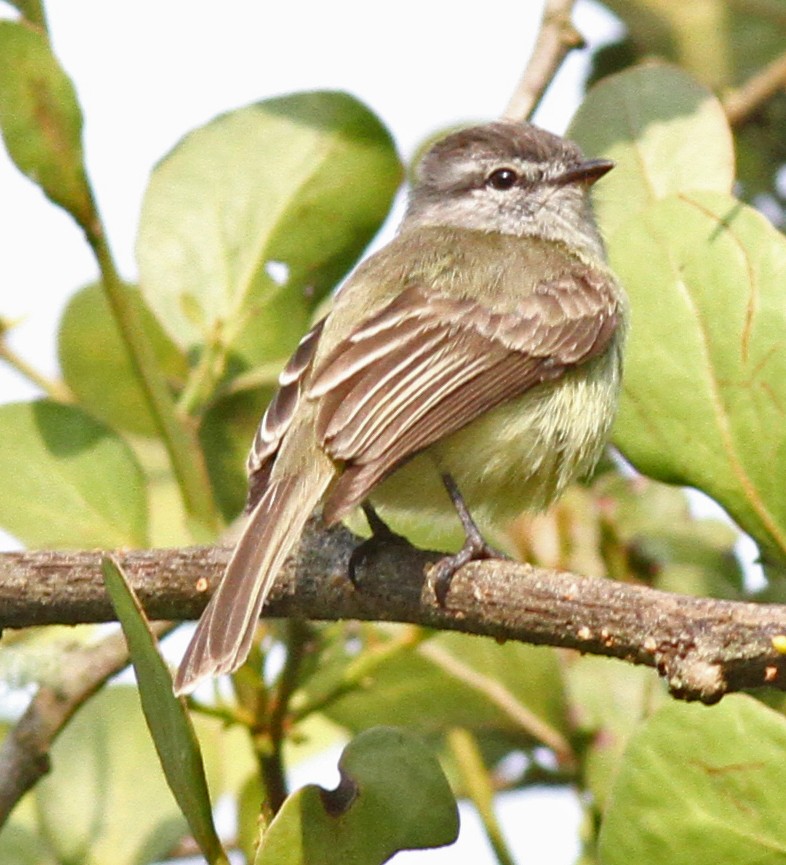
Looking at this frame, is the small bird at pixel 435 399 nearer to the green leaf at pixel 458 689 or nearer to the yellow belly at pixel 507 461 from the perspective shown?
the yellow belly at pixel 507 461

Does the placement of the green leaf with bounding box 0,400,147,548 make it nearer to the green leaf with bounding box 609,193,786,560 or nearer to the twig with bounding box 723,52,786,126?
the green leaf with bounding box 609,193,786,560

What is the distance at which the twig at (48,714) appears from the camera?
2.74 meters

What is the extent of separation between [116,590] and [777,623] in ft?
3.10

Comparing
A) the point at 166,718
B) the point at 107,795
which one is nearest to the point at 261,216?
the point at 107,795

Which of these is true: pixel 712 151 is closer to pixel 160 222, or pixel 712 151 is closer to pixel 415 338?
pixel 415 338

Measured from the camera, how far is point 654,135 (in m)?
3.18

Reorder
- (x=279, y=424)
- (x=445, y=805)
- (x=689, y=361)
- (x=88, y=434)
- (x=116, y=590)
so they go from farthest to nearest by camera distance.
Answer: (x=279, y=424) < (x=88, y=434) < (x=689, y=361) < (x=445, y=805) < (x=116, y=590)

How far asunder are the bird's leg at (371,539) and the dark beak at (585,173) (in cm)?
120

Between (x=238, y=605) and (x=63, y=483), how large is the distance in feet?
2.12

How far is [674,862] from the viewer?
219 cm

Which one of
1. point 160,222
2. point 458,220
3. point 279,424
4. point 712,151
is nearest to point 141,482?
point 279,424

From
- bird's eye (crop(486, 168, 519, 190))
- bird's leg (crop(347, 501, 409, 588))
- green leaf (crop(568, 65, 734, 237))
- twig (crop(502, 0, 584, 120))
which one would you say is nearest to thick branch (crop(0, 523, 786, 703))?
bird's leg (crop(347, 501, 409, 588))

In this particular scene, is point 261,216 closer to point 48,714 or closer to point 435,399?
point 435,399

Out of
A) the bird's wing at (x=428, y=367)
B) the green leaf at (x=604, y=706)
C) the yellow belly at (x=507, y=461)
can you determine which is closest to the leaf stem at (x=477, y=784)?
the green leaf at (x=604, y=706)
